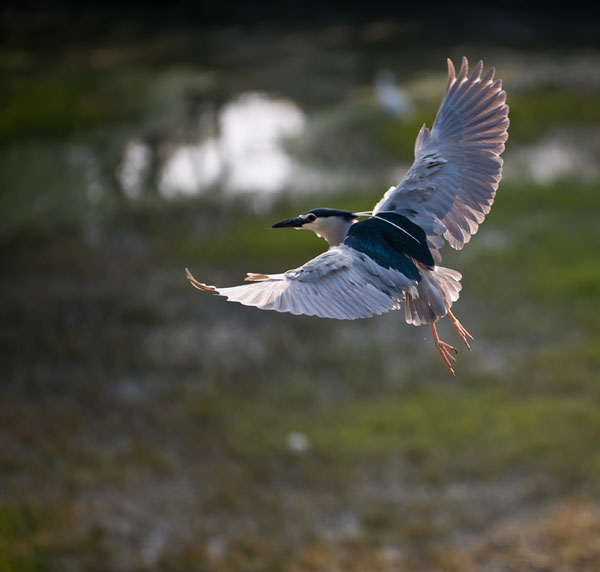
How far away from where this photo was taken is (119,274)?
12164 millimetres

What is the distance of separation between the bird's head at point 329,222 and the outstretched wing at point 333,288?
6.9 inches

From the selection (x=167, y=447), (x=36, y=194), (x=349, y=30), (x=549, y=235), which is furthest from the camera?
(x=349, y=30)

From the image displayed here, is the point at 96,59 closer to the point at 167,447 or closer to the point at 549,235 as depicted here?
the point at 549,235

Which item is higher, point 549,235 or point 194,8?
point 194,8

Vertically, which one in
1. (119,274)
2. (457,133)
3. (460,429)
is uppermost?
(119,274)

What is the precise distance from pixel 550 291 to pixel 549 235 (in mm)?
1384

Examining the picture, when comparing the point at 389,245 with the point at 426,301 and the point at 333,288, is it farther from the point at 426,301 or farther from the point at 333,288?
the point at 333,288

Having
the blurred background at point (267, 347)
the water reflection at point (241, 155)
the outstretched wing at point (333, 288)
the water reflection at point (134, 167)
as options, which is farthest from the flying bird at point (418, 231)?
the water reflection at point (134, 167)

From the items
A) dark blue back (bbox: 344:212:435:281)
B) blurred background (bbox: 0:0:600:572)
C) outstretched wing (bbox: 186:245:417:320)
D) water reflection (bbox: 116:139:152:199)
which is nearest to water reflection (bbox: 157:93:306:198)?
blurred background (bbox: 0:0:600:572)

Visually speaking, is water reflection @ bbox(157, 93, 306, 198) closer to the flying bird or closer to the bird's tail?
the flying bird

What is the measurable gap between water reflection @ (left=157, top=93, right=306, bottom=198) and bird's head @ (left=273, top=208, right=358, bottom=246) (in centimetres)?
1063

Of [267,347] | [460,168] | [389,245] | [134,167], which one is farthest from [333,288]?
[134,167]

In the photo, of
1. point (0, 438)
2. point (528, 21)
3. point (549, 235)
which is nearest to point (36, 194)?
point (0, 438)

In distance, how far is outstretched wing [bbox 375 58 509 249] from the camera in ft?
11.9
